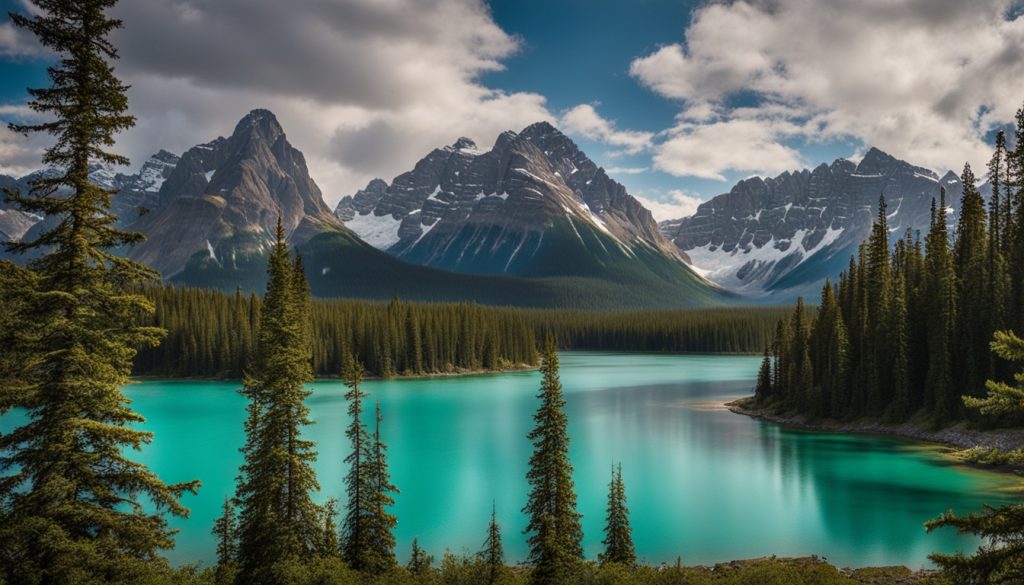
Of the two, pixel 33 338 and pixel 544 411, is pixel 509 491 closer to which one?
pixel 544 411

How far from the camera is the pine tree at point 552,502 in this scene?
24.5m

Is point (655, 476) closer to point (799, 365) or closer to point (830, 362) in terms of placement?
point (830, 362)

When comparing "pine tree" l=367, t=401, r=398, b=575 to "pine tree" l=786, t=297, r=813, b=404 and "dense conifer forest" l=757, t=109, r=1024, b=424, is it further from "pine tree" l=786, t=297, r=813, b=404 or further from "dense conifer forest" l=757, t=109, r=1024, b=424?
"pine tree" l=786, t=297, r=813, b=404

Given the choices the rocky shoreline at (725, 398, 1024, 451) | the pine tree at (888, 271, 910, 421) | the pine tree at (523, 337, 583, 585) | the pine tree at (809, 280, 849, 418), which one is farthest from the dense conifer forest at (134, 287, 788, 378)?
the pine tree at (523, 337, 583, 585)

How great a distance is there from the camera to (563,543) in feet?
81.1

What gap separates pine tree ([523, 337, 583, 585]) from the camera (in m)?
24.5

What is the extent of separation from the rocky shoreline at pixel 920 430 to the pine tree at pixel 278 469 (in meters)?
42.5

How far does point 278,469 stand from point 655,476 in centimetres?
3381

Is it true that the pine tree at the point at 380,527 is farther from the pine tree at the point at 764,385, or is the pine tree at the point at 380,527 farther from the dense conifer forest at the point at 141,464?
the pine tree at the point at 764,385

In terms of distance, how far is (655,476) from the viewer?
171 feet

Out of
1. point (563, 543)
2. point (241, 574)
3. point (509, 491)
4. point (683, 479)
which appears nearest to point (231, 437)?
point (509, 491)

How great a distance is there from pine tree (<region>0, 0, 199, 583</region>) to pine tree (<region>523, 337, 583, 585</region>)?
1186cm

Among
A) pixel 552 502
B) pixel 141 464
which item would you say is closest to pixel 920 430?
Answer: pixel 552 502

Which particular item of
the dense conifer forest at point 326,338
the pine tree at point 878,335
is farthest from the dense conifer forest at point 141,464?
the dense conifer forest at point 326,338
